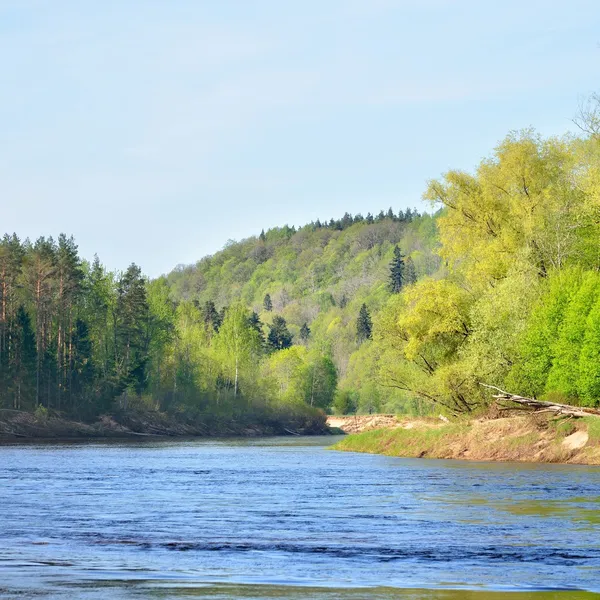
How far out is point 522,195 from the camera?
72688 mm

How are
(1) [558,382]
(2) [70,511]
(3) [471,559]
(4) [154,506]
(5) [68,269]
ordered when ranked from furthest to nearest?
(5) [68,269] < (1) [558,382] < (4) [154,506] < (2) [70,511] < (3) [471,559]

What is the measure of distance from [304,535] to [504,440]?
36.8m

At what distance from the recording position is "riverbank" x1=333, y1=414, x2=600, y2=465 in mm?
55406

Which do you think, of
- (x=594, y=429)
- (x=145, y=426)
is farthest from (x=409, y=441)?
(x=145, y=426)

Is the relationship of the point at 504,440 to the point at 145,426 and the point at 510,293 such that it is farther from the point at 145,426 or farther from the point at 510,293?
the point at 145,426

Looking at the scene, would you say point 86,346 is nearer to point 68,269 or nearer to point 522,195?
point 68,269

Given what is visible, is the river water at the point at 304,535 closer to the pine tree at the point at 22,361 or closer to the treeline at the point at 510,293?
the treeline at the point at 510,293

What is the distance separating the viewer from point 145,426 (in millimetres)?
135000

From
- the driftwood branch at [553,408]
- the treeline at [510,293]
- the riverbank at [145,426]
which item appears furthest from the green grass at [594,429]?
the riverbank at [145,426]

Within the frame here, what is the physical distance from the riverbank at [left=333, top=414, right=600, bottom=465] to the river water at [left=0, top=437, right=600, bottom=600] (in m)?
6.62

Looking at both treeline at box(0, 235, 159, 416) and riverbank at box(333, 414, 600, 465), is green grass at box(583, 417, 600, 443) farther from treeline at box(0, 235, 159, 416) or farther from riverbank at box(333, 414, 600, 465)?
treeline at box(0, 235, 159, 416)

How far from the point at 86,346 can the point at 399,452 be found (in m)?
72.7

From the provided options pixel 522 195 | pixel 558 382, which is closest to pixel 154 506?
pixel 558 382

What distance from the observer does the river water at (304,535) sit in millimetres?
17719
